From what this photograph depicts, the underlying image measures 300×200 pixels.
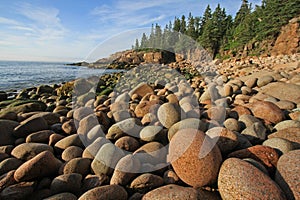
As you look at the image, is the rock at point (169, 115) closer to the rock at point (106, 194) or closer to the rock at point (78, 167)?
the rock at point (78, 167)

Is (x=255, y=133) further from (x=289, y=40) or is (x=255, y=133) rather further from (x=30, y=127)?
(x=289, y=40)

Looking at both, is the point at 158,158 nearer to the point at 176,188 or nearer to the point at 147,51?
the point at 176,188

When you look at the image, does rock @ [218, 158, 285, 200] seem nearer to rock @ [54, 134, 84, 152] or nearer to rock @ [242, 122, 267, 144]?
rock @ [242, 122, 267, 144]

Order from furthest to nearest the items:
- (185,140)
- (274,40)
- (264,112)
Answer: (274,40)
(264,112)
(185,140)

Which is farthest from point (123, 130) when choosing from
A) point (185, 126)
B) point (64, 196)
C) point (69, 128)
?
point (64, 196)

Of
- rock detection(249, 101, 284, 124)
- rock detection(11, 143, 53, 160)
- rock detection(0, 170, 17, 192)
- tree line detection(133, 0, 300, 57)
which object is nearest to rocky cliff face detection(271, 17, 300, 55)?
tree line detection(133, 0, 300, 57)

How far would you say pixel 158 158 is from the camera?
2779 millimetres

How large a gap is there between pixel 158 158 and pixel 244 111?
2179 mm

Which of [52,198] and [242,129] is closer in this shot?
[52,198]

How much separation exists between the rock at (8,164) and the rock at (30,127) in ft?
3.21

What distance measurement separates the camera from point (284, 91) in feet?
17.7

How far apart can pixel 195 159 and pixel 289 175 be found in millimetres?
874

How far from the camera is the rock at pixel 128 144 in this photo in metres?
3.08

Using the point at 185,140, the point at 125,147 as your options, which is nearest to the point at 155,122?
the point at 125,147
